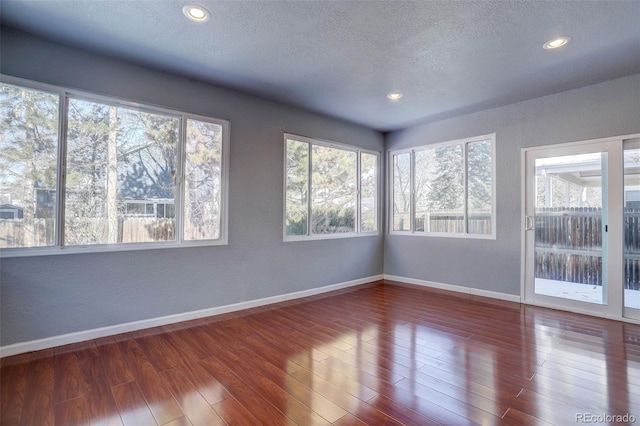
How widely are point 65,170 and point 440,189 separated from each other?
16.6 feet

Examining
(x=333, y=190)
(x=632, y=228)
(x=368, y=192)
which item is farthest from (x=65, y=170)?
(x=632, y=228)

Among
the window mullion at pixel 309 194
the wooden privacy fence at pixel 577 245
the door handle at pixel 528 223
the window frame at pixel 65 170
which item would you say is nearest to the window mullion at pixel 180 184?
the window frame at pixel 65 170

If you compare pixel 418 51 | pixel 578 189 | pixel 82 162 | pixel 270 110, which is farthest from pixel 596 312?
pixel 82 162

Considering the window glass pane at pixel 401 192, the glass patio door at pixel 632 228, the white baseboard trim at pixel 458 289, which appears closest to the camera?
the glass patio door at pixel 632 228

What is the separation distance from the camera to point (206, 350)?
2.82m

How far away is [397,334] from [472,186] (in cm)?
289

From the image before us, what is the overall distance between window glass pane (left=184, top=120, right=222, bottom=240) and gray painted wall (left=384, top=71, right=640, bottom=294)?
135 inches

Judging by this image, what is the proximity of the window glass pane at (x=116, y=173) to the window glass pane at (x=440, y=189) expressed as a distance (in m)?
4.01

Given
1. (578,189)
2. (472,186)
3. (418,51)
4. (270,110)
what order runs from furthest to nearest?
1. (472,186)
2. (270,110)
3. (578,189)
4. (418,51)

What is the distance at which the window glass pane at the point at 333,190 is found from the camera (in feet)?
16.3

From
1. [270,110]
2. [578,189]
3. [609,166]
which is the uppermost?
[270,110]

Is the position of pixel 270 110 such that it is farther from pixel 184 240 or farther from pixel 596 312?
pixel 596 312

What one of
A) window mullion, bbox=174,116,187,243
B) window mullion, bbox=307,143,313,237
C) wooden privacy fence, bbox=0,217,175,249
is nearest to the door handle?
window mullion, bbox=307,143,313,237

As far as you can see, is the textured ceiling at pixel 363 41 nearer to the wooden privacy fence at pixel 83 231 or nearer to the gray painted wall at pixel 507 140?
the gray painted wall at pixel 507 140
